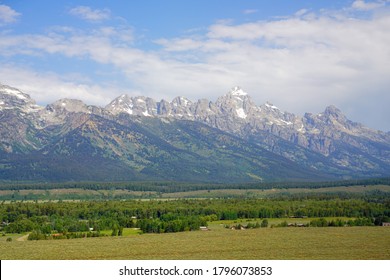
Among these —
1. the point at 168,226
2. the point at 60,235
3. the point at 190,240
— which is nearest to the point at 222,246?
the point at 190,240

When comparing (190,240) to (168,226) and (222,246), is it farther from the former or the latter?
(168,226)

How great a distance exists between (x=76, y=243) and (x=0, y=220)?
76.4 m

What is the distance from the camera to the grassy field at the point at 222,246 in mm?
99062

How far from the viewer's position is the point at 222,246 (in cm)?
11356

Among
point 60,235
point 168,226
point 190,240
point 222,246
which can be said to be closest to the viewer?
point 222,246

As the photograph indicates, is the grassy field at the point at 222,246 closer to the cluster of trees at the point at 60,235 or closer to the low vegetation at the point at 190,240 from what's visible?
the low vegetation at the point at 190,240

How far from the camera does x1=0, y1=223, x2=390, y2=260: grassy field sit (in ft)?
325

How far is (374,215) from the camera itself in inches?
7854

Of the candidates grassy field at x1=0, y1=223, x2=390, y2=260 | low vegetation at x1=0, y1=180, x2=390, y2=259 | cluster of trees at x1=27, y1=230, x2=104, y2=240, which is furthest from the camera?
cluster of trees at x1=27, y1=230, x2=104, y2=240

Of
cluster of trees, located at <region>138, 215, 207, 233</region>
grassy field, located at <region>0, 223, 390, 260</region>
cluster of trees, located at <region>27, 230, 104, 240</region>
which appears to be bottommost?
cluster of trees, located at <region>27, 230, 104, 240</region>

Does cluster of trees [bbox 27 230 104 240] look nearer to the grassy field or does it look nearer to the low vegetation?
the low vegetation

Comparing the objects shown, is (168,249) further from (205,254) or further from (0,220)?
(0,220)

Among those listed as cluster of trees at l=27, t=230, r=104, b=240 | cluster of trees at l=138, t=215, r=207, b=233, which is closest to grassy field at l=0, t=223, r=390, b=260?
cluster of trees at l=27, t=230, r=104, b=240

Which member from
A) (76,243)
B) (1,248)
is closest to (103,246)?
(76,243)
